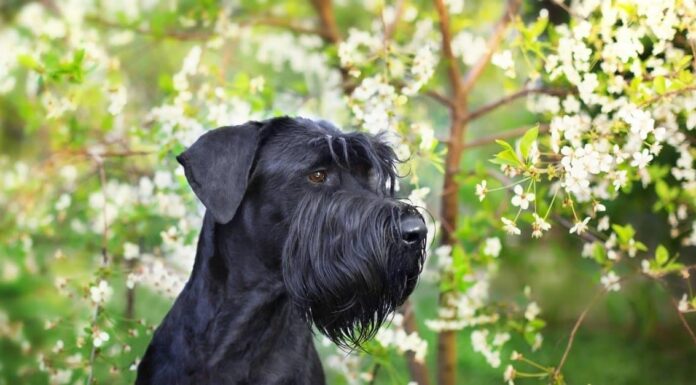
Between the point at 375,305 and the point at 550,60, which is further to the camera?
the point at 550,60

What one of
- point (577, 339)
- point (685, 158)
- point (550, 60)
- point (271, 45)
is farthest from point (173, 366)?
point (577, 339)

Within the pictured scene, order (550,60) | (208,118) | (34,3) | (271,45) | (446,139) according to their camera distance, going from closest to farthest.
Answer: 1. (550,60)
2. (208,118)
3. (446,139)
4. (271,45)
5. (34,3)

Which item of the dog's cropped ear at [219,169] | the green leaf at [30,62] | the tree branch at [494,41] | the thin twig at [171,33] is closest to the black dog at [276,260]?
the dog's cropped ear at [219,169]

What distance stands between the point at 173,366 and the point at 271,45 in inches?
150

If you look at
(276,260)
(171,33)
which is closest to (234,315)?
(276,260)

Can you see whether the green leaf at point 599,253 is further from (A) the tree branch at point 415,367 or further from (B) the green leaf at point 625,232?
(A) the tree branch at point 415,367

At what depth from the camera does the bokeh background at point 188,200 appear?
4172 millimetres

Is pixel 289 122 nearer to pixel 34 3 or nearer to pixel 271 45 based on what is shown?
pixel 271 45

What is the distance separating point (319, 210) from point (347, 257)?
181 mm

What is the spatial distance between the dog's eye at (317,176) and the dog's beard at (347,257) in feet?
0.31

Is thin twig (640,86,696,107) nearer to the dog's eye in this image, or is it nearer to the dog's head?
the dog's head

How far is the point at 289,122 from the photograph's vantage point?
3.44 metres

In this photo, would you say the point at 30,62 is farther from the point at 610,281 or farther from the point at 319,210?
the point at 610,281

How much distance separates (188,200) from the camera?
4.55 meters
